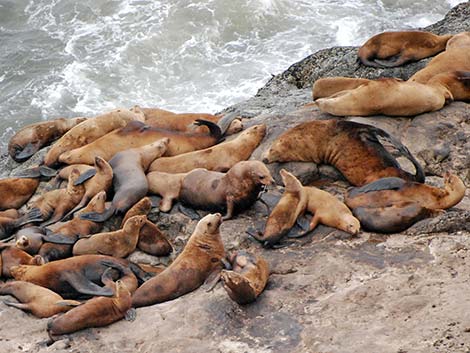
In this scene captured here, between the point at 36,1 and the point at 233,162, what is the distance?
14.6 meters

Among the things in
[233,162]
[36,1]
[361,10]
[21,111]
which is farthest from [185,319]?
[36,1]

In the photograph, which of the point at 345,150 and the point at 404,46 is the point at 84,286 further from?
the point at 404,46

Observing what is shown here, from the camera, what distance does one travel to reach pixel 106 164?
25.6ft

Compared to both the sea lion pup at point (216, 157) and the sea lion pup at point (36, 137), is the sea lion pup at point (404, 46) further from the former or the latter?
the sea lion pup at point (36, 137)

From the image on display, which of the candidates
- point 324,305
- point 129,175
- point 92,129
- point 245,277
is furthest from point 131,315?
point 92,129

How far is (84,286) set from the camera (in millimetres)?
6289

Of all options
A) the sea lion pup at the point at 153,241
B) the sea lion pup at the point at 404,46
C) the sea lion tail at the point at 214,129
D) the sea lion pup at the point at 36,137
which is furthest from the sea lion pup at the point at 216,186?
the sea lion pup at the point at 404,46

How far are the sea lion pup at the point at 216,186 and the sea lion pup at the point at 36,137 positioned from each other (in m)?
2.57

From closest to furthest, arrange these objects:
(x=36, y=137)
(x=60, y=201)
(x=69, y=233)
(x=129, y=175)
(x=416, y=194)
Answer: (x=416, y=194) < (x=69, y=233) < (x=129, y=175) < (x=60, y=201) < (x=36, y=137)

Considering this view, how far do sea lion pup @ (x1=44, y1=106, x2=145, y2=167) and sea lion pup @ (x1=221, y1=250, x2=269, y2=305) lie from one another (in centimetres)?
345

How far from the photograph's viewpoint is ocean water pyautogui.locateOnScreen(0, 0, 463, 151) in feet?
55.3

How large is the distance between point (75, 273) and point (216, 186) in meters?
1.60

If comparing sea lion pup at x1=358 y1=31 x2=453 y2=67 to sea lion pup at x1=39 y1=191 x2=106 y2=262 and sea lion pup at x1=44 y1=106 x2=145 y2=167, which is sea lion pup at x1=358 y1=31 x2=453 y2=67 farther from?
sea lion pup at x1=39 y1=191 x2=106 y2=262

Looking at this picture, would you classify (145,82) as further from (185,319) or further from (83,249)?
(185,319)
